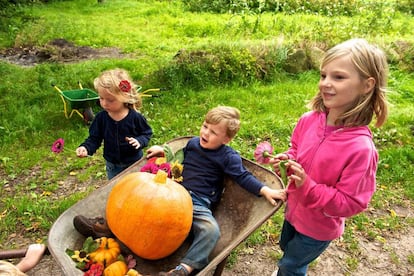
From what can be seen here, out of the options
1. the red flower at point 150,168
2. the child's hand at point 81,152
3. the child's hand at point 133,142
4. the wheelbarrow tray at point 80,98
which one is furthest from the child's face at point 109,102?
the wheelbarrow tray at point 80,98

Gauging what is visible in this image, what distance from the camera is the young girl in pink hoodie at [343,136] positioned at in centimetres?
200

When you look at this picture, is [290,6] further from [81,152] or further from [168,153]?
[81,152]

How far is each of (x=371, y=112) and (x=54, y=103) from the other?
5203mm

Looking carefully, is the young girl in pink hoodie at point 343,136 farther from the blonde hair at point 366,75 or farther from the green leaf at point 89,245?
the green leaf at point 89,245

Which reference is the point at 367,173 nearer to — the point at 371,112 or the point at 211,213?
the point at 371,112

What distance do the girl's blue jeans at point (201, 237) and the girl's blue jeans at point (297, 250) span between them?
493 mm

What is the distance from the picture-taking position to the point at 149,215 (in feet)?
7.72

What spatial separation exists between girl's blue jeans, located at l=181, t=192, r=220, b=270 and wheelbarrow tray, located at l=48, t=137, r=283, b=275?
0.09 m

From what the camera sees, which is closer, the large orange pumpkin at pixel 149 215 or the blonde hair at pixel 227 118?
the large orange pumpkin at pixel 149 215

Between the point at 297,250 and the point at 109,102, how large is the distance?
1855mm

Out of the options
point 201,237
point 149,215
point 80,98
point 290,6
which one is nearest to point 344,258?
point 201,237

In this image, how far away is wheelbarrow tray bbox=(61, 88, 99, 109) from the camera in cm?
527

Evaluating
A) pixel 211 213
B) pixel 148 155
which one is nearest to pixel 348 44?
pixel 211 213

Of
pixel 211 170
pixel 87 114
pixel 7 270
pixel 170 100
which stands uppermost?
pixel 7 270
